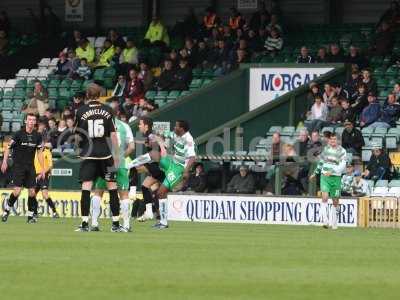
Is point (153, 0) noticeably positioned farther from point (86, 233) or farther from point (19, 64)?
point (86, 233)

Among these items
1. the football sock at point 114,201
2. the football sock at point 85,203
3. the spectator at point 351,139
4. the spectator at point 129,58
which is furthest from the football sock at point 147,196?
the spectator at point 129,58

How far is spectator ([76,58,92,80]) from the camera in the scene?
118ft

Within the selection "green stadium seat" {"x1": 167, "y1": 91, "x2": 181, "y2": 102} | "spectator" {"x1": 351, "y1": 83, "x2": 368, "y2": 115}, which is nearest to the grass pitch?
"spectator" {"x1": 351, "y1": 83, "x2": 368, "y2": 115}

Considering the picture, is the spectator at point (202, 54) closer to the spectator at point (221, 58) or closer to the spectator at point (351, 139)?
the spectator at point (221, 58)

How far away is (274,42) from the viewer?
33.4 m

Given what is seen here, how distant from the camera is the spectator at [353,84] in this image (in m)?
29.7

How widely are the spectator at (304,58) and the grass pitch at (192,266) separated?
12861 millimetres

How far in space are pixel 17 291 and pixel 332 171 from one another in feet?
47.7

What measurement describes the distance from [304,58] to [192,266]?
1972 centimetres

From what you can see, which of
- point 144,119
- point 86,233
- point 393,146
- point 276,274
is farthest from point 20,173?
point 276,274

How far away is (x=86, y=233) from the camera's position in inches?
738

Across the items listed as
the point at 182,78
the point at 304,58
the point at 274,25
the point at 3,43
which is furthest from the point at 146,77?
the point at 3,43

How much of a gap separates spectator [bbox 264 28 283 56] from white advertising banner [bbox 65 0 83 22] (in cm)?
965

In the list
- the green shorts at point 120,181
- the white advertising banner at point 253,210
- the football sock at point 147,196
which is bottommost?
the white advertising banner at point 253,210
